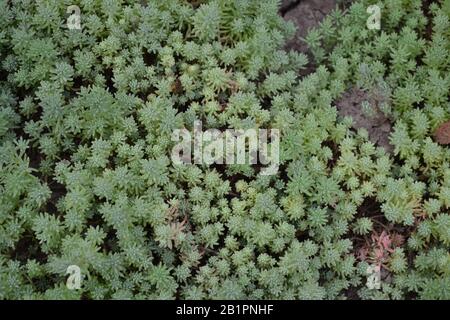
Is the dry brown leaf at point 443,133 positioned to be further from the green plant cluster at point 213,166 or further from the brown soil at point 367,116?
the brown soil at point 367,116

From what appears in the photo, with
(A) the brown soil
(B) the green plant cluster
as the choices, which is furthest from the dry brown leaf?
(A) the brown soil

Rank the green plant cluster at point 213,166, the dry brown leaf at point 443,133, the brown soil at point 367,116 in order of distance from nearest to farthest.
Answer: the green plant cluster at point 213,166 → the dry brown leaf at point 443,133 → the brown soil at point 367,116

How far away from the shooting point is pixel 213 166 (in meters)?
4.96

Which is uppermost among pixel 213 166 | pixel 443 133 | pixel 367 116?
pixel 367 116

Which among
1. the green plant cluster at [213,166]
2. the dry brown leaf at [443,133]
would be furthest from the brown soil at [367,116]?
the dry brown leaf at [443,133]

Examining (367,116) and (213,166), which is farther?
(367,116)

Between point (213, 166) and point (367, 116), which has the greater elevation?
point (367, 116)

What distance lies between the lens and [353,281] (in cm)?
472

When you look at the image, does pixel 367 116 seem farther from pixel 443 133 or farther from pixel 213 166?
pixel 213 166

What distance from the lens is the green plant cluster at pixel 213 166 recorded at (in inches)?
179

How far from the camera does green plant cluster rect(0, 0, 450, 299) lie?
455 centimetres

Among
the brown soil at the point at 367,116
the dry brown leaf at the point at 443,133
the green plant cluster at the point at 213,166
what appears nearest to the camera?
the green plant cluster at the point at 213,166

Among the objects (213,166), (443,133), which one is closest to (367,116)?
(443,133)

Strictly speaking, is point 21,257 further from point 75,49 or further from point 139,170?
point 75,49
